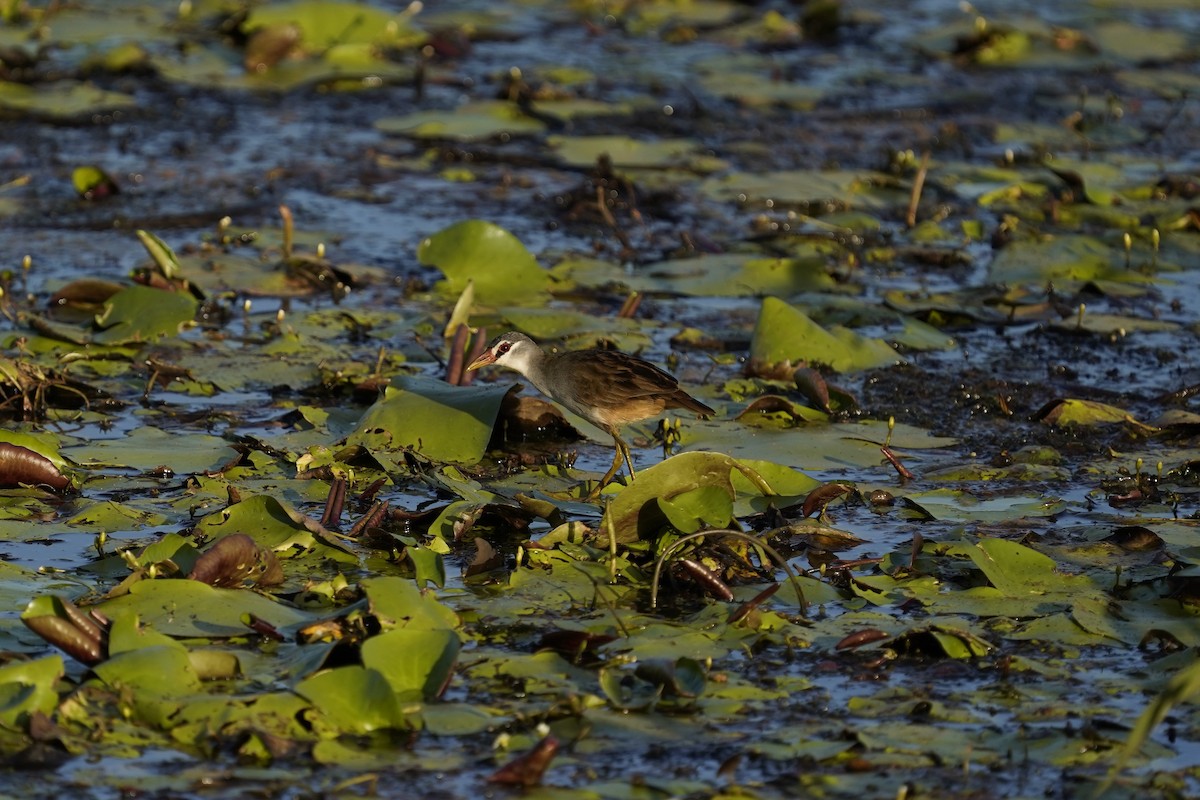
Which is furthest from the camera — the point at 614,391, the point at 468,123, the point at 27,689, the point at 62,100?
the point at 62,100

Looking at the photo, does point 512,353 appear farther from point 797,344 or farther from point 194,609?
point 194,609

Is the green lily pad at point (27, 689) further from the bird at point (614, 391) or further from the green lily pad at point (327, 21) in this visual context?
the green lily pad at point (327, 21)

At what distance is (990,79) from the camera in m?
14.7

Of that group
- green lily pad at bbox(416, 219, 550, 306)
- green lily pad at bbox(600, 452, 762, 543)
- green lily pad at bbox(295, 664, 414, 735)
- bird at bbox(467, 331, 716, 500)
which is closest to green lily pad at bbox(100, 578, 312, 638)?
green lily pad at bbox(295, 664, 414, 735)

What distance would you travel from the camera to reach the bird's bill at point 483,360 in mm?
7695

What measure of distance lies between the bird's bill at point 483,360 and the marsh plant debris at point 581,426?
0.12 metres

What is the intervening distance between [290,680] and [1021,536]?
8.91 ft

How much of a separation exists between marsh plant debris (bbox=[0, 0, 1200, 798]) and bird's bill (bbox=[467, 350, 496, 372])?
12cm

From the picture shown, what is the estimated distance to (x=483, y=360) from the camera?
7.71 m

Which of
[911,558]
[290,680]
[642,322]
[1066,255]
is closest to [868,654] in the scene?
[911,558]

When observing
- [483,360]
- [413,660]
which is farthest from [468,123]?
[413,660]

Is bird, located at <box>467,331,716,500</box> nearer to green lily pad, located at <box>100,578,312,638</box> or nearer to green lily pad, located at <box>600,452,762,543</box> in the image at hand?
green lily pad, located at <box>600,452,762,543</box>

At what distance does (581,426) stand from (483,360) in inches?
20.5

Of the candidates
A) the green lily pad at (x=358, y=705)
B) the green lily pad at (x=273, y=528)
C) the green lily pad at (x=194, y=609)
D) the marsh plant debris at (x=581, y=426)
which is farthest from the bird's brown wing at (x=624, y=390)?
the green lily pad at (x=358, y=705)
